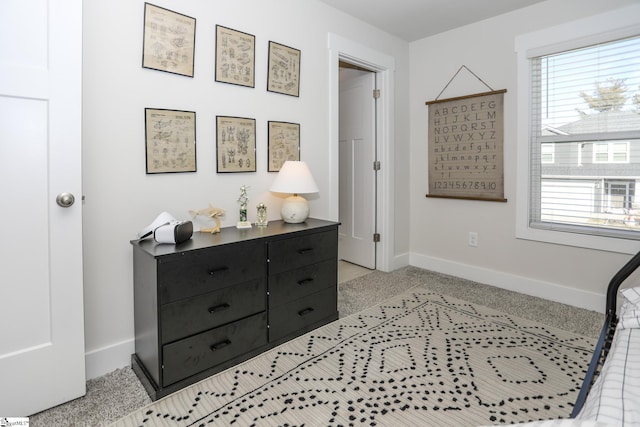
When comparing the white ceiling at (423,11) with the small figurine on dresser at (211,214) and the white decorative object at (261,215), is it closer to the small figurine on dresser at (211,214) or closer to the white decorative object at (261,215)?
the white decorative object at (261,215)

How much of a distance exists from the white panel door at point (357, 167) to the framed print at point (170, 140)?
2016mm

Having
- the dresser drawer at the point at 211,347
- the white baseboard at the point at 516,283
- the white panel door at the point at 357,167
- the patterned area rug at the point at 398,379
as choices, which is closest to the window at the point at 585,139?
the white baseboard at the point at 516,283

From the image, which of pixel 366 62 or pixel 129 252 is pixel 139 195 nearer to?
pixel 129 252

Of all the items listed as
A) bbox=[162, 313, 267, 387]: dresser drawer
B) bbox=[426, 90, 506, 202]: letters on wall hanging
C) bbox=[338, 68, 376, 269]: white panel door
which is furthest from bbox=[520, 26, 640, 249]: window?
bbox=[162, 313, 267, 387]: dresser drawer

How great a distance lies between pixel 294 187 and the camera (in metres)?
2.37

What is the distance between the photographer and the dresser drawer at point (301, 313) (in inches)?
84.6

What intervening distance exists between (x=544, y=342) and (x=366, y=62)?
260cm

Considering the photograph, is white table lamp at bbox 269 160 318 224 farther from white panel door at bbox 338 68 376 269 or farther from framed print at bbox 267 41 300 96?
white panel door at bbox 338 68 376 269

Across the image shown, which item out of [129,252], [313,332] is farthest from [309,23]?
[313,332]

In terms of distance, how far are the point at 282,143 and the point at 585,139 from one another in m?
2.29

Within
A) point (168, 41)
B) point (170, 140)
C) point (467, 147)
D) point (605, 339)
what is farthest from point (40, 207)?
point (467, 147)

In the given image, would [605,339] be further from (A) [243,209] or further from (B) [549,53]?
(B) [549,53]

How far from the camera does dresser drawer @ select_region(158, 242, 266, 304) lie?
5.51 ft

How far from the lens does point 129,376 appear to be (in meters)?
1.88
